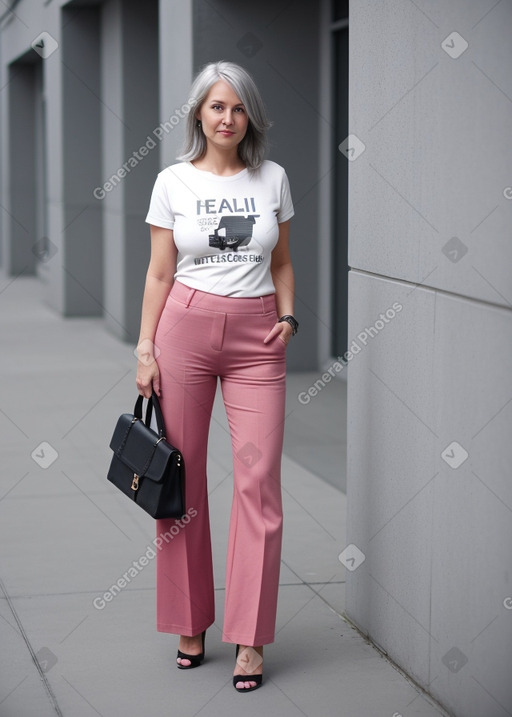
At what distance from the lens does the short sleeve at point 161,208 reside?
3875mm

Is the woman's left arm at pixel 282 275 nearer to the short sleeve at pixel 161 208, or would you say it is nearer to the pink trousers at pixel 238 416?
the pink trousers at pixel 238 416

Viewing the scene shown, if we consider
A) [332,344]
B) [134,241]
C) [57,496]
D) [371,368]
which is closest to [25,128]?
[134,241]

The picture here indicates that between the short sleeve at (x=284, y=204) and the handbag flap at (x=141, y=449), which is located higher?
the short sleeve at (x=284, y=204)

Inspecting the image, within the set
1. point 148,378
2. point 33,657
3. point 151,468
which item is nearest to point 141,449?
point 151,468

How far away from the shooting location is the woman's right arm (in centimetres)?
392

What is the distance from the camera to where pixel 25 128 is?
72.2 feet

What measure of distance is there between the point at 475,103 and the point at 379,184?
2.75ft

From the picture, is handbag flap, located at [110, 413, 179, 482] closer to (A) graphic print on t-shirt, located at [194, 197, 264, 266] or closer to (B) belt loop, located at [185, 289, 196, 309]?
(B) belt loop, located at [185, 289, 196, 309]

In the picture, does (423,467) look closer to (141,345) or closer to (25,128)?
(141,345)

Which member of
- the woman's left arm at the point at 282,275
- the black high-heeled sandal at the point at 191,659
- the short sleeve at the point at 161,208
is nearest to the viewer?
the short sleeve at the point at 161,208

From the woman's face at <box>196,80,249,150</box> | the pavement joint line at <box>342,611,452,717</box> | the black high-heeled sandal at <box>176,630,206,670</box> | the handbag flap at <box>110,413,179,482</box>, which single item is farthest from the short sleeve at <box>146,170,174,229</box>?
the pavement joint line at <box>342,611,452,717</box>

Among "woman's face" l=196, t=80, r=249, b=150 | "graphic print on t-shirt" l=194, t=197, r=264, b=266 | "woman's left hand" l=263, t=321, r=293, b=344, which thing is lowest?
"woman's left hand" l=263, t=321, r=293, b=344

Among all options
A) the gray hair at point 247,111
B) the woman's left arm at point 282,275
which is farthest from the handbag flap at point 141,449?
the gray hair at point 247,111

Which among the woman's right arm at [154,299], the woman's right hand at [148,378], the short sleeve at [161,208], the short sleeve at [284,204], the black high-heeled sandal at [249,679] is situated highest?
the short sleeve at [284,204]
